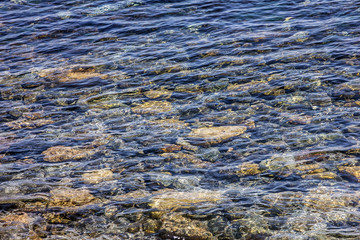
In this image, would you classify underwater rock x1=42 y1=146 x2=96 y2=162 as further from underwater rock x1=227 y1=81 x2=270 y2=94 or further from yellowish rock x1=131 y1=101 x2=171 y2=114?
underwater rock x1=227 y1=81 x2=270 y2=94

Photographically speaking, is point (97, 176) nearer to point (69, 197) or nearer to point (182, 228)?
point (69, 197)

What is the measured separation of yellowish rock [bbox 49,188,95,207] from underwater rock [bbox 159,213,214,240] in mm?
1492

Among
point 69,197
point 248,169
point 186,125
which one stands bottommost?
point 248,169

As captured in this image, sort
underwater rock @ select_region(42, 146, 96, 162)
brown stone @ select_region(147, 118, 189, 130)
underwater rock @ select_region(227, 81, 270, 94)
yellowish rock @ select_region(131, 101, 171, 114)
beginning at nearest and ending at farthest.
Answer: underwater rock @ select_region(42, 146, 96, 162)
brown stone @ select_region(147, 118, 189, 130)
yellowish rock @ select_region(131, 101, 171, 114)
underwater rock @ select_region(227, 81, 270, 94)

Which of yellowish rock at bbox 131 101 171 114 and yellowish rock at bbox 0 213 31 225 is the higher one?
yellowish rock at bbox 131 101 171 114

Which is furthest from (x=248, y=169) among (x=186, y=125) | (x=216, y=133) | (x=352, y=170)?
(x=186, y=125)

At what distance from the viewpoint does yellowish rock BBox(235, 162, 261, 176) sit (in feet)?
24.1

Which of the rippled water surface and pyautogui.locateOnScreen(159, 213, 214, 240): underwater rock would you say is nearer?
pyautogui.locateOnScreen(159, 213, 214, 240): underwater rock

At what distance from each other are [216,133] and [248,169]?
1454mm

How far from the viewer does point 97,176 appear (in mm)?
7512

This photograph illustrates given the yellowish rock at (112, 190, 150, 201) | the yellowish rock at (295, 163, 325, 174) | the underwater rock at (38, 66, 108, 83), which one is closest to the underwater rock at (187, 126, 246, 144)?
the yellowish rock at (295, 163, 325, 174)

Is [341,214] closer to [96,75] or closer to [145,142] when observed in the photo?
[145,142]

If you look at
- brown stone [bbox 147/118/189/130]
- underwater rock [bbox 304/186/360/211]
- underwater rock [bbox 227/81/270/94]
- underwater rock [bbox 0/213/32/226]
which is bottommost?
underwater rock [bbox 304/186/360/211]

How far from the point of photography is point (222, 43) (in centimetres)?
1312
